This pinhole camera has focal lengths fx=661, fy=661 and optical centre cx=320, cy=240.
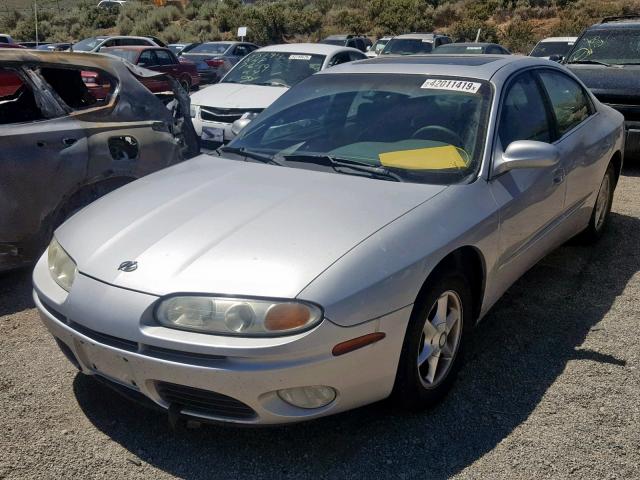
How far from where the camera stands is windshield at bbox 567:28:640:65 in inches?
345

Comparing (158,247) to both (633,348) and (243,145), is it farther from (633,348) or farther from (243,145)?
(633,348)

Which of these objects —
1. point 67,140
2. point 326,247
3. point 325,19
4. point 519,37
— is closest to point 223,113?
point 67,140

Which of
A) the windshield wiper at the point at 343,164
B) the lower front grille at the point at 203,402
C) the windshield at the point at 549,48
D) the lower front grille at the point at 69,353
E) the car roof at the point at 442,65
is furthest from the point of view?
Result: the windshield at the point at 549,48

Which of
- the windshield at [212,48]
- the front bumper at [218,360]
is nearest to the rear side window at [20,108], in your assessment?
the front bumper at [218,360]

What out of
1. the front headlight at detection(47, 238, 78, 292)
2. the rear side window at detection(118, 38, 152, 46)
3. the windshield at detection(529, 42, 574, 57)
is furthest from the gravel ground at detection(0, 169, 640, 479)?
the rear side window at detection(118, 38, 152, 46)

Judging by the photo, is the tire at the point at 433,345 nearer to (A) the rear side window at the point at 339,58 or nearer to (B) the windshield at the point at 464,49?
(A) the rear side window at the point at 339,58

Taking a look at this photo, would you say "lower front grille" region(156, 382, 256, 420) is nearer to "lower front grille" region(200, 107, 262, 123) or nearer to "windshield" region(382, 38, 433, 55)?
"lower front grille" region(200, 107, 262, 123)

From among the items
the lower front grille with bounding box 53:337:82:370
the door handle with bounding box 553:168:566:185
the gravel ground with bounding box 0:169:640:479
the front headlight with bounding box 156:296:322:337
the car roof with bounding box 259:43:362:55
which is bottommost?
the car roof with bounding box 259:43:362:55

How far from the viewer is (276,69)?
9375mm

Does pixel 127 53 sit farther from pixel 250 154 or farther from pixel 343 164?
pixel 343 164

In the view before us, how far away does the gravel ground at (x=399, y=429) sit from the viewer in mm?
2666

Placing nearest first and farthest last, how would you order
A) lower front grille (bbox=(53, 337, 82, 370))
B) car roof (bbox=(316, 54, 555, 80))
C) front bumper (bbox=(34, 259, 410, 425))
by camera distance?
1. front bumper (bbox=(34, 259, 410, 425))
2. lower front grille (bbox=(53, 337, 82, 370))
3. car roof (bbox=(316, 54, 555, 80))

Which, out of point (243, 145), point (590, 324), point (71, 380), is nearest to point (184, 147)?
point (243, 145)

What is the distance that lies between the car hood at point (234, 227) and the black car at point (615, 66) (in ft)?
18.9
